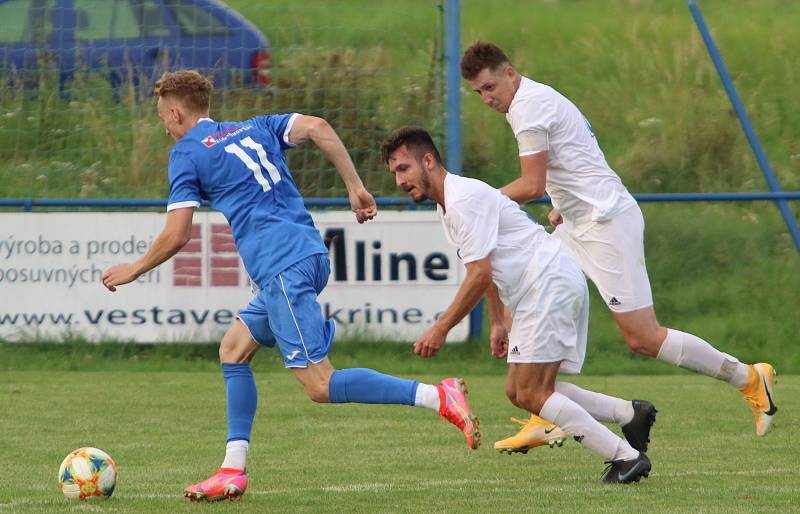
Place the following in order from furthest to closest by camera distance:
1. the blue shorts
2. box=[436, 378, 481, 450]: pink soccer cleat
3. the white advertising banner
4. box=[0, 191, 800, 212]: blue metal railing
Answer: box=[0, 191, 800, 212]: blue metal railing < the white advertising banner < the blue shorts < box=[436, 378, 481, 450]: pink soccer cleat

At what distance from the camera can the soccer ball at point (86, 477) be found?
19.9 ft

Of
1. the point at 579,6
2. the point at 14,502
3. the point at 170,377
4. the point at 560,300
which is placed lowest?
the point at 170,377

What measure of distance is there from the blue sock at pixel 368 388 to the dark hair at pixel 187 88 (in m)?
1.32

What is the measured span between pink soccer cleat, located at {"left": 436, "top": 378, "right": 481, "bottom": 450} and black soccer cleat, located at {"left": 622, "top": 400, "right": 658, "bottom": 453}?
1.00m

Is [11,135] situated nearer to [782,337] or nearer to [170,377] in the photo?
[170,377]

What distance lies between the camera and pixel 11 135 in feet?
42.7

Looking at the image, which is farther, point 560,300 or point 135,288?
point 135,288

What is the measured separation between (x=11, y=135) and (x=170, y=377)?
128 inches

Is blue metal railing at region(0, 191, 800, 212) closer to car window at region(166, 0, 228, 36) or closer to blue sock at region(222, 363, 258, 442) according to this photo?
car window at region(166, 0, 228, 36)

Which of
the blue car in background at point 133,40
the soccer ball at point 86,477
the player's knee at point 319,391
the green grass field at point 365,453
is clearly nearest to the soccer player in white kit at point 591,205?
the green grass field at point 365,453

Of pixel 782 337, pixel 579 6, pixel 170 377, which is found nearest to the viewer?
pixel 170 377

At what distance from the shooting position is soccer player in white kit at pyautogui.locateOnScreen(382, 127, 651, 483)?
6.11m

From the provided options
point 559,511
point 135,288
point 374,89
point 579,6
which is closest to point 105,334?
point 135,288

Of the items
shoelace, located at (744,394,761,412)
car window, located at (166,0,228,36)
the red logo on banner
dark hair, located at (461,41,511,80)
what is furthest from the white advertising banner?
dark hair, located at (461,41,511,80)
